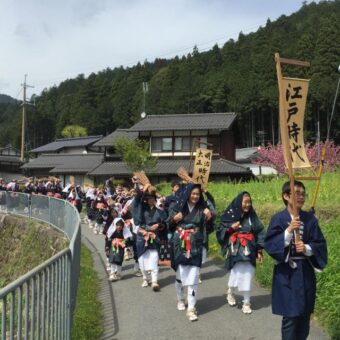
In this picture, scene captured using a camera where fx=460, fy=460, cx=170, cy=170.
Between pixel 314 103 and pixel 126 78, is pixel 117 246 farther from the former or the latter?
pixel 126 78

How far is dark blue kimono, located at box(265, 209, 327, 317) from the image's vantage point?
4.14 m

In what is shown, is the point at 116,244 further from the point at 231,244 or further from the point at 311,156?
the point at 311,156

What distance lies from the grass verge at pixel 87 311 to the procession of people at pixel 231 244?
58 cm

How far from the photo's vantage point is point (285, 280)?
423 centimetres

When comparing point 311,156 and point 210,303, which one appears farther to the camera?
point 311,156

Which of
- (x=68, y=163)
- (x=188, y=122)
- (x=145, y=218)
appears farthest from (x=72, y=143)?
(x=145, y=218)

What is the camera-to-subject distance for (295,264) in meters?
4.21

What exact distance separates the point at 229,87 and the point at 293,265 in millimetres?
56891

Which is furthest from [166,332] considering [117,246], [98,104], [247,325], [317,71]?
[98,104]

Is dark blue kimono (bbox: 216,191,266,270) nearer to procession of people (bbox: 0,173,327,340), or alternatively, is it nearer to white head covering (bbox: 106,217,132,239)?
procession of people (bbox: 0,173,327,340)

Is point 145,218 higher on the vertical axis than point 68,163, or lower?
lower

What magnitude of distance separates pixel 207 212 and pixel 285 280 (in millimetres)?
2466

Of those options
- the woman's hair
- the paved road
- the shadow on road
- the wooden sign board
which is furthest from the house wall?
the shadow on road

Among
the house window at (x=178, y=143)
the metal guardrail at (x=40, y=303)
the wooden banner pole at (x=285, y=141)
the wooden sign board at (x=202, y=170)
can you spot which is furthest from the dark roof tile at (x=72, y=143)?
the wooden banner pole at (x=285, y=141)
